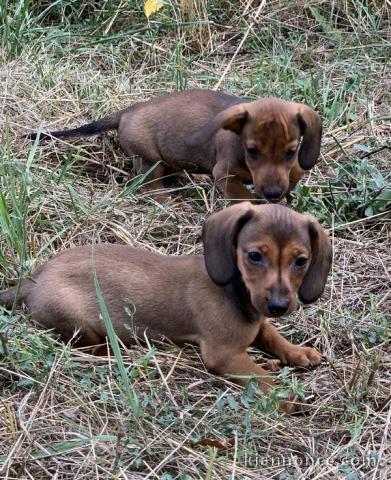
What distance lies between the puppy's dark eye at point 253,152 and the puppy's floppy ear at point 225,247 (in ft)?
5.07

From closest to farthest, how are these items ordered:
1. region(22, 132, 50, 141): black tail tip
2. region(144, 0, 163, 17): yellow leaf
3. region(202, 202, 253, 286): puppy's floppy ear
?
region(202, 202, 253, 286): puppy's floppy ear → region(22, 132, 50, 141): black tail tip → region(144, 0, 163, 17): yellow leaf

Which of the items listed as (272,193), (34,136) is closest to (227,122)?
(272,193)

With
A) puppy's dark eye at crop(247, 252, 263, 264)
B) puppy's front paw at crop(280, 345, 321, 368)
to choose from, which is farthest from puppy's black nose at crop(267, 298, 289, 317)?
puppy's front paw at crop(280, 345, 321, 368)

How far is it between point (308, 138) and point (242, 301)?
1.74 meters

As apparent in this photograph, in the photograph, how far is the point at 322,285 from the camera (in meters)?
4.95

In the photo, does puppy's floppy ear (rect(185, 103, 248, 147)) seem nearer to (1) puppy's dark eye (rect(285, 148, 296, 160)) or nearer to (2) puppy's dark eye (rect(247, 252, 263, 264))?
(1) puppy's dark eye (rect(285, 148, 296, 160))

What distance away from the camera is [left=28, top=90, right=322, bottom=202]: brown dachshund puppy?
6.36m

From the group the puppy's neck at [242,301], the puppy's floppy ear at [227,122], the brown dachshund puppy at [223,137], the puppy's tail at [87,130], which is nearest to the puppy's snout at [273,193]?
the brown dachshund puppy at [223,137]

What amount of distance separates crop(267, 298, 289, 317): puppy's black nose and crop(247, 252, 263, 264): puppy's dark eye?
195 millimetres

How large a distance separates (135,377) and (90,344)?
45 centimetres

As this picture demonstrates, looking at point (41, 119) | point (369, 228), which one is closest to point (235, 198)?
point (369, 228)

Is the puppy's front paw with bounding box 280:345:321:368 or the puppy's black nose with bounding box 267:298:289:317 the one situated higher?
the puppy's black nose with bounding box 267:298:289:317

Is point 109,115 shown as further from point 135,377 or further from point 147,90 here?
point 135,377

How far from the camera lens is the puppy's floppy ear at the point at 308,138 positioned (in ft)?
21.1
